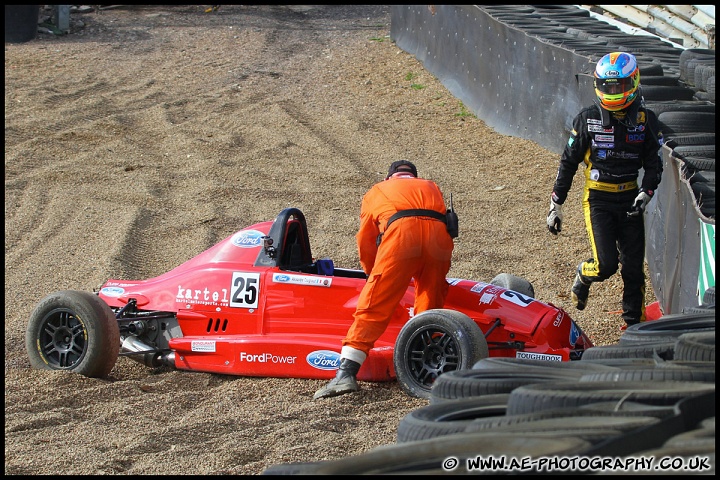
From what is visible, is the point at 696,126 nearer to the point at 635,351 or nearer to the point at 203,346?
the point at 635,351

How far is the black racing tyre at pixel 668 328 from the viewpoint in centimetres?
507

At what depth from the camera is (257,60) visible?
1920 cm

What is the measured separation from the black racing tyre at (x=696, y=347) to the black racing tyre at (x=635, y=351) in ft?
1.07

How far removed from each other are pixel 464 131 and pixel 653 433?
11646mm

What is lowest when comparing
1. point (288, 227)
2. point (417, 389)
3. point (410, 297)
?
point (417, 389)

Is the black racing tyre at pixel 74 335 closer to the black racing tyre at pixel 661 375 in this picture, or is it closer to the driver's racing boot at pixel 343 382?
the driver's racing boot at pixel 343 382

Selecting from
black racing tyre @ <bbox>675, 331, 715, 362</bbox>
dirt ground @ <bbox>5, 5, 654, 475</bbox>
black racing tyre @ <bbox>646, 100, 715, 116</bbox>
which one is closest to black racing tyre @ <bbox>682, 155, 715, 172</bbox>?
black racing tyre @ <bbox>646, 100, 715, 116</bbox>

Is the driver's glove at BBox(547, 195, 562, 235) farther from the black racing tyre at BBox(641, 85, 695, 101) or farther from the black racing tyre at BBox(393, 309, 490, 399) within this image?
the black racing tyre at BBox(641, 85, 695, 101)

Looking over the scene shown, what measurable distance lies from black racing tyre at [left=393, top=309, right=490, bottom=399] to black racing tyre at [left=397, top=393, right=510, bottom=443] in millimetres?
2137

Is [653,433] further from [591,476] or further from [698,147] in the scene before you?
[698,147]

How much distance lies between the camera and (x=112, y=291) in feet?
25.3

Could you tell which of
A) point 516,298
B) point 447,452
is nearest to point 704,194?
point 516,298

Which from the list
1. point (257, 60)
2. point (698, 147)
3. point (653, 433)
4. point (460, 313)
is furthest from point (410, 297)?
point (257, 60)

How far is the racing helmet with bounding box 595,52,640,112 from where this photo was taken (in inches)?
294
